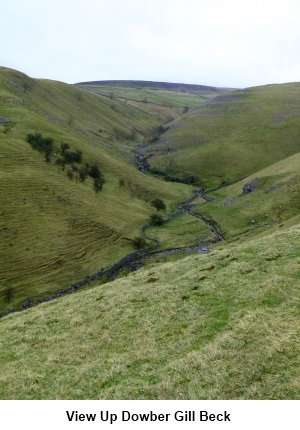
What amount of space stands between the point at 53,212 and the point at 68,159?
25372mm

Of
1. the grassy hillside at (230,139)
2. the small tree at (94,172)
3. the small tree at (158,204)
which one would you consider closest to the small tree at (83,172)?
the small tree at (94,172)

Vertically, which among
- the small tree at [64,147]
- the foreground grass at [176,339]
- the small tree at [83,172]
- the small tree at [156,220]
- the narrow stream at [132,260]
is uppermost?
the small tree at [64,147]

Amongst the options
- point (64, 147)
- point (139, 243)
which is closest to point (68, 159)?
point (64, 147)

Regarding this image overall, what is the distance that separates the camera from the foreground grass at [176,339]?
1208 centimetres

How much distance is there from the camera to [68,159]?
84312 mm

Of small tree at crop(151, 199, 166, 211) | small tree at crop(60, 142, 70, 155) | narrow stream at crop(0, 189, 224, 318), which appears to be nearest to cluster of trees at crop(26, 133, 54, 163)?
small tree at crop(60, 142, 70, 155)

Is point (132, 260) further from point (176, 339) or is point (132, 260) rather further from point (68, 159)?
point (176, 339)

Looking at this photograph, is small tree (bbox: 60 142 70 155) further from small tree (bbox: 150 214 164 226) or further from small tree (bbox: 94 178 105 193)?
small tree (bbox: 150 214 164 226)

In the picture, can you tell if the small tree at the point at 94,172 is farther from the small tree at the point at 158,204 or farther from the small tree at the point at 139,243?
the small tree at the point at 139,243

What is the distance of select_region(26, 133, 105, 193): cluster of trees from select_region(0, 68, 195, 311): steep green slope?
Result: 5.39ft

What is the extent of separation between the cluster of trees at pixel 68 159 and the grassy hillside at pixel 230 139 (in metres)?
44.6

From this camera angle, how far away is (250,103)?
180500mm

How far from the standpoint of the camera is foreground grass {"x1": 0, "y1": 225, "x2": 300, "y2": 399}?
1208cm
